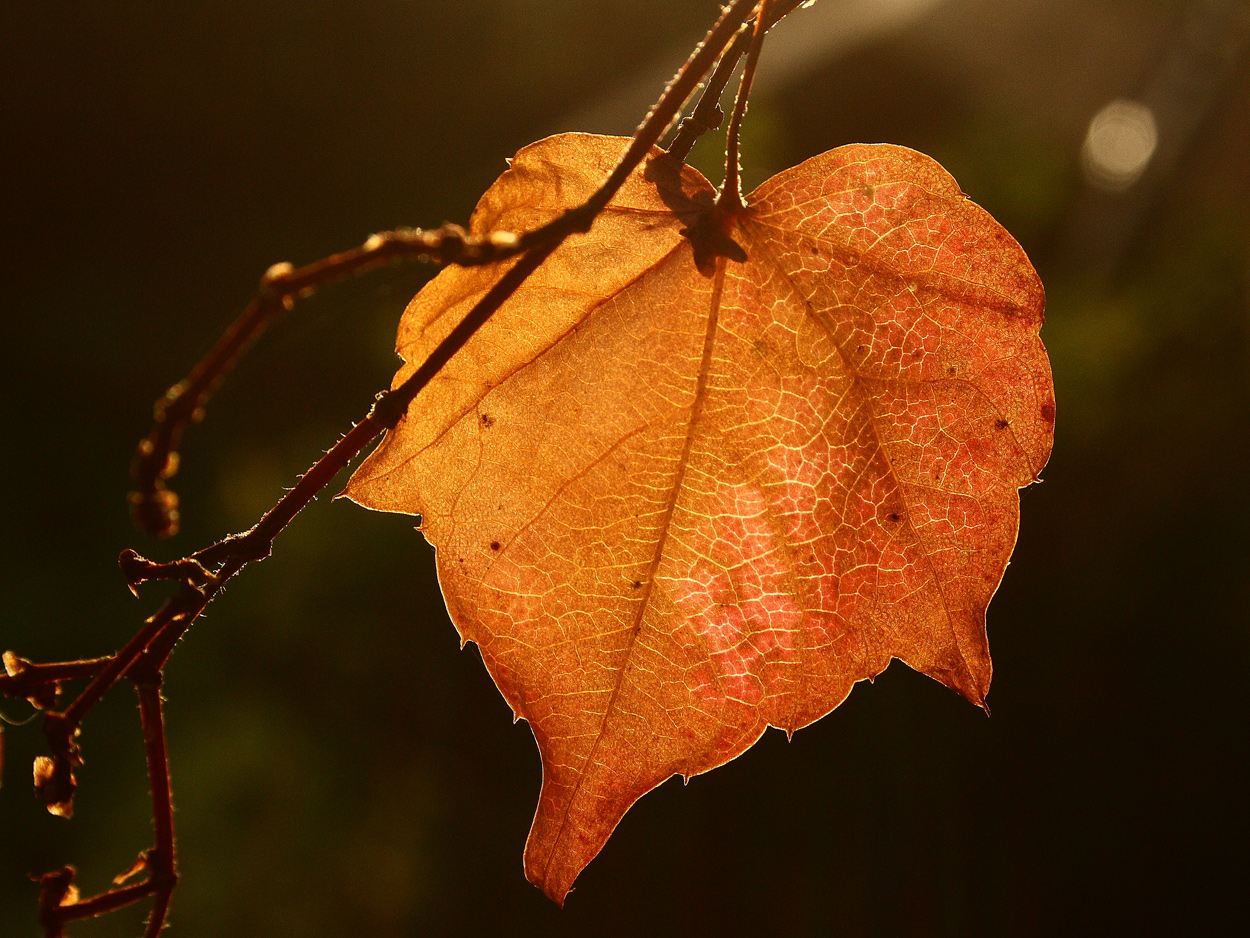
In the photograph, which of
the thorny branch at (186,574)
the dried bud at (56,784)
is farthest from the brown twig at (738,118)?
the dried bud at (56,784)

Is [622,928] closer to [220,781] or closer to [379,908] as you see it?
[379,908]

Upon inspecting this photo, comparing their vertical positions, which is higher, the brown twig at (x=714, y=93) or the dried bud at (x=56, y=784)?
the brown twig at (x=714, y=93)

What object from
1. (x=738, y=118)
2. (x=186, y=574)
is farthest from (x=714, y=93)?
(x=186, y=574)

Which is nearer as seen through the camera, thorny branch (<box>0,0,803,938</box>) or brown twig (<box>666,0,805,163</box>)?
thorny branch (<box>0,0,803,938</box>)

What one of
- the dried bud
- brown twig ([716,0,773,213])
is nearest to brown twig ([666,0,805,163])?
brown twig ([716,0,773,213])

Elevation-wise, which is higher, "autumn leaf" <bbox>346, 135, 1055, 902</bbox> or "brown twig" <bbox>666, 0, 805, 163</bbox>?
"brown twig" <bbox>666, 0, 805, 163</bbox>

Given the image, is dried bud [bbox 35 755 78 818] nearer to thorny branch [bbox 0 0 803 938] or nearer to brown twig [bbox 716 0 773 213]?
thorny branch [bbox 0 0 803 938]

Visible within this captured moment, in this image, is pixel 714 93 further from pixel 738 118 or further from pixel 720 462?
pixel 720 462

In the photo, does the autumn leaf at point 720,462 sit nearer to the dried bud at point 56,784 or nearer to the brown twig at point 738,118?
the brown twig at point 738,118

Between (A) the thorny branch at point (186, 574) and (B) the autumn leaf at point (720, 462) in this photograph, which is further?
(B) the autumn leaf at point (720, 462)
